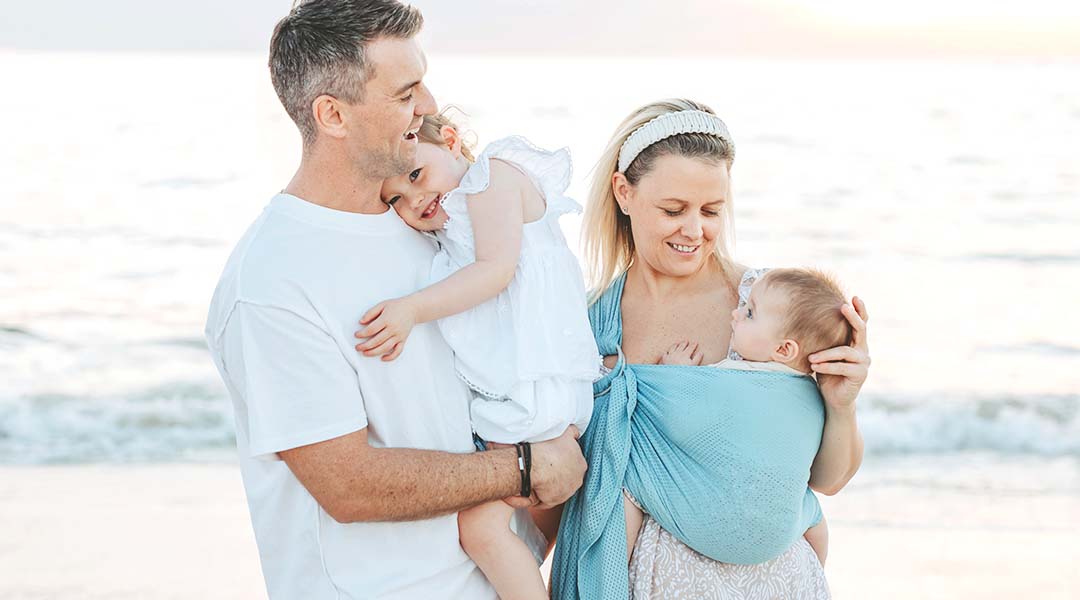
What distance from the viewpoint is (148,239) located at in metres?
12.4

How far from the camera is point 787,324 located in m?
2.80

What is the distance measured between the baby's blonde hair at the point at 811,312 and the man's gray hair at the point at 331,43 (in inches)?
39.7

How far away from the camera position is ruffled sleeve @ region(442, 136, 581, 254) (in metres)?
2.74

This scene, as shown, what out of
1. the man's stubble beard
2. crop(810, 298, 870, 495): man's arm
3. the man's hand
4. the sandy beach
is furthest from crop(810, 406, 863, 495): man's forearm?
the sandy beach

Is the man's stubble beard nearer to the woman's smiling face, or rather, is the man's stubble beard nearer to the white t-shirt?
the white t-shirt

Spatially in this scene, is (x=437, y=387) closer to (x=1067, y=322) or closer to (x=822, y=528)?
(x=822, y=528)

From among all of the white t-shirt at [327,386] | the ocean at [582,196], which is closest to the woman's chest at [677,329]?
the white t-shirt at [327,386]

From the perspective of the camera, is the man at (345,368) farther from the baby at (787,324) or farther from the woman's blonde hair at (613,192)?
the woman's blonde hair at (613,192)

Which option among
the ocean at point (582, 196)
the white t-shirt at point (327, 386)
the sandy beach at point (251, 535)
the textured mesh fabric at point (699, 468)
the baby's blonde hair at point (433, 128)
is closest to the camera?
the white t-shirt at point (327, 386)

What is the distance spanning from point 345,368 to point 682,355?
904 millimetres

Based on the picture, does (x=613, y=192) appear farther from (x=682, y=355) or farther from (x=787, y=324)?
(x=787, y=324)

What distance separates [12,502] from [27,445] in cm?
122

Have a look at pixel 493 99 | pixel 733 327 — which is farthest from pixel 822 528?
pixel 493 99

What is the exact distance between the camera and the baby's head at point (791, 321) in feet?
9.20
